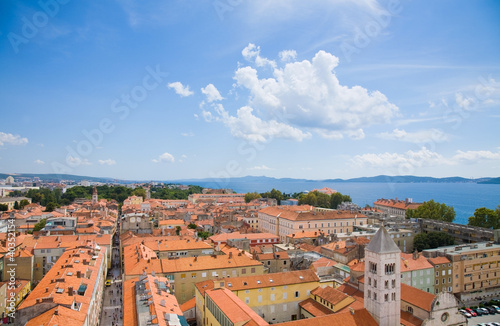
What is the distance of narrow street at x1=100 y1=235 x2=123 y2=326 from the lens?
34.1 meters

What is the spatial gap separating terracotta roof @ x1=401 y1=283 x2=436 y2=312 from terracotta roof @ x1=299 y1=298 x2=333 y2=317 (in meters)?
6.59

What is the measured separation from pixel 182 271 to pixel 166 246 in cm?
1220

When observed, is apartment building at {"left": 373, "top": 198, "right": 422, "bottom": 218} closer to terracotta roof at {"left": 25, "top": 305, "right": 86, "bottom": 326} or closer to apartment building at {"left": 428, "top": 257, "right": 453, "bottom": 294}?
apartment building at {"left": 428, "top": 257, "right": 453, "bottom": 294}

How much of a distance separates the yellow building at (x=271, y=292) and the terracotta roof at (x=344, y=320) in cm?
792

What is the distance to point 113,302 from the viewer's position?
39.3 meters

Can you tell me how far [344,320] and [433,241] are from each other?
38.3m

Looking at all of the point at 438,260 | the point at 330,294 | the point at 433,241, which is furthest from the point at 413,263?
the point at 433,241

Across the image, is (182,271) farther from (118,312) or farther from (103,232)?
(103,232)

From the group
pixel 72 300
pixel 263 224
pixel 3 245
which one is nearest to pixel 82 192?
pixel 263 224

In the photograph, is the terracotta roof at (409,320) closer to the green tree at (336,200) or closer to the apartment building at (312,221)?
the apartment building at (312,221)

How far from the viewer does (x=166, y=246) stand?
162 ft

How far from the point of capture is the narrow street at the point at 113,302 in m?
34.1

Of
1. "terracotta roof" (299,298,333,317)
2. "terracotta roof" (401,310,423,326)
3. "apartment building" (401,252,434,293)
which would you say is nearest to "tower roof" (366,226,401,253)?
"terracotta roof" (401,310,423,326)

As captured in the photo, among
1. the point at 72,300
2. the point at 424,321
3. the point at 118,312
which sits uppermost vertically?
the point at 72,300
